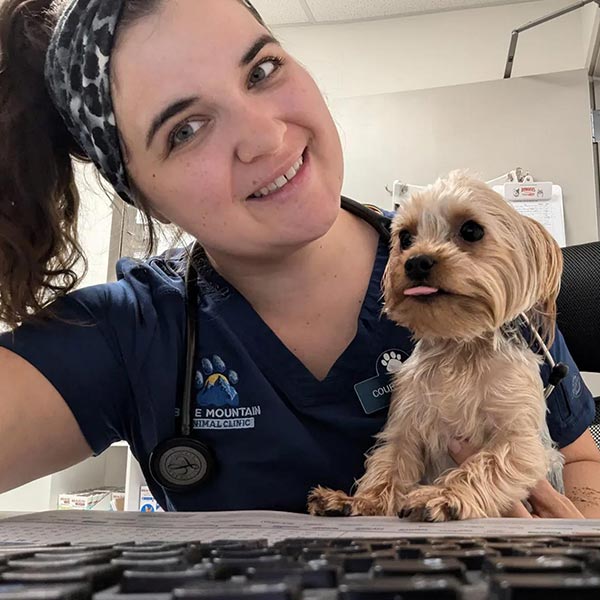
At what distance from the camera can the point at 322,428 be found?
92 cm

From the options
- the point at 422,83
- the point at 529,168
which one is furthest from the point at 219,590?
the point at 422,83

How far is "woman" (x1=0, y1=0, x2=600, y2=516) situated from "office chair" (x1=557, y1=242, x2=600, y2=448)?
5.5 inches

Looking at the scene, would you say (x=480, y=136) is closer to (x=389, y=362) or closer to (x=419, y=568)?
(x=389, y=362)

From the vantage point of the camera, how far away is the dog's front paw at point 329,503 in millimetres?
805

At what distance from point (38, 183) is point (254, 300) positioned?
0.36 meters

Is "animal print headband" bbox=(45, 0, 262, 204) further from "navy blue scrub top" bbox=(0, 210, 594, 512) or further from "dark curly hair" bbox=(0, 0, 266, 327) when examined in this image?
"navy blue scrub top" bbox=(0, 210, 594, 512)

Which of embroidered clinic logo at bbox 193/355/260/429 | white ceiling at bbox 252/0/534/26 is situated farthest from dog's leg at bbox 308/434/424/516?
white ceiling at bbox 252/0/534/26

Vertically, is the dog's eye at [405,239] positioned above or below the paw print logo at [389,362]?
above

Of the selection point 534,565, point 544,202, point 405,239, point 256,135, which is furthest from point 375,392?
point 544,202

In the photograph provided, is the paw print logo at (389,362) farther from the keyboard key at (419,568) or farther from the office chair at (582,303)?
the keyboard key at (419,568)

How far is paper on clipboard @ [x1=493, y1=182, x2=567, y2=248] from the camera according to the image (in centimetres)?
241

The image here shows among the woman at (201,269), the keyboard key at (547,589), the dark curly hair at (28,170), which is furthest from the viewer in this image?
the dark curly hair at (28,170)

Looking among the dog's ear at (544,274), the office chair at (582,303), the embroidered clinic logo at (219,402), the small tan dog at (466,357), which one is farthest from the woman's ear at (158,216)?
the office chair at (582,303)

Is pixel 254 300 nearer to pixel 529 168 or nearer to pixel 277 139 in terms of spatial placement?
pixel 277 139
